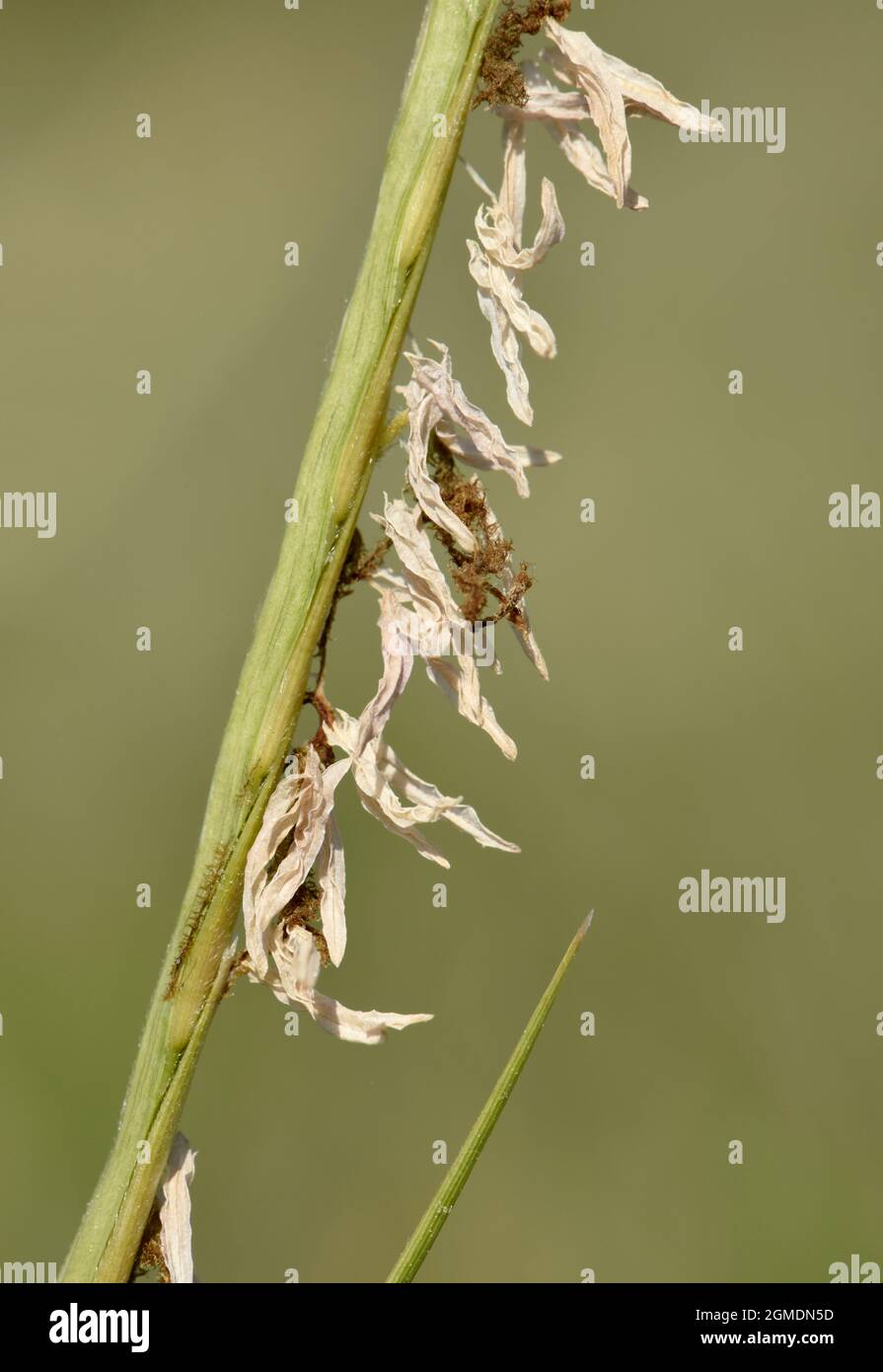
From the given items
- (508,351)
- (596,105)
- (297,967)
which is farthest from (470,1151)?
(596,105)

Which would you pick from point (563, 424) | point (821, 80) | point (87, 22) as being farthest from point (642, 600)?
point (87, 22)

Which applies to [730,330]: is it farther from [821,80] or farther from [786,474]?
[821,80]

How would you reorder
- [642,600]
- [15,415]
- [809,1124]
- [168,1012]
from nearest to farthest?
1. [168,1012]
2. [809,1124]
3. [642,600]
4. [15,415]

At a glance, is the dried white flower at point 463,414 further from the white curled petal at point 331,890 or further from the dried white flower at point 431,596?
the white curled petal at point 331,890

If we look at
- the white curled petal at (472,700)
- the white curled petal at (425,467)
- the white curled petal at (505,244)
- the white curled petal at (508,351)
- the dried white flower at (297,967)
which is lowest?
the dried white flower at (297,967)

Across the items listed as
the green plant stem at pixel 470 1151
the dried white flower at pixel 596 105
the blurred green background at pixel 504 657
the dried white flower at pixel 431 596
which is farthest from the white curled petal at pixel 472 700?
the blurred green background at pixel 504 657
